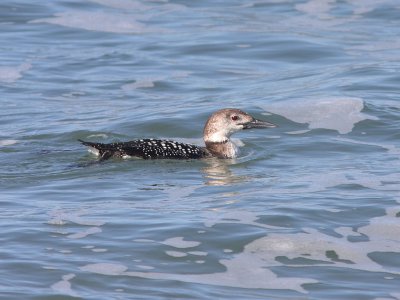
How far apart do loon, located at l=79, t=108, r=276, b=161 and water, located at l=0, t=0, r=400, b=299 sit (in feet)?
0.41

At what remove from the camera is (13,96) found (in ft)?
54.4

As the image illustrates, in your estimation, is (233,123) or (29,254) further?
(233,123)

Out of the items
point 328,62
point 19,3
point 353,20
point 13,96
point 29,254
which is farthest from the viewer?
point 19,3

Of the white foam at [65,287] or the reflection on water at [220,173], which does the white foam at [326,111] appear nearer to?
the reflection on water at [220,173]

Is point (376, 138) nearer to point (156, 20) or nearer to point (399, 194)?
point (399, 194)

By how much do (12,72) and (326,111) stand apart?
547 cm

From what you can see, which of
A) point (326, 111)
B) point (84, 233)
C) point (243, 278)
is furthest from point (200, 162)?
point (243, 278)

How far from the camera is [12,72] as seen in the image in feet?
59.7

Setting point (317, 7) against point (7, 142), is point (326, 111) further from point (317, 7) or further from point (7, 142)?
point (317, 7)

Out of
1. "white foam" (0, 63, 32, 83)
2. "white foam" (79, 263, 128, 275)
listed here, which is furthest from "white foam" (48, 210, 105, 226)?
"white foam" (0, 63, 32, 83)

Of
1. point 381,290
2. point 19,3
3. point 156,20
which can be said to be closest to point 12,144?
point 381,290

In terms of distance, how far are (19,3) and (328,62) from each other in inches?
296

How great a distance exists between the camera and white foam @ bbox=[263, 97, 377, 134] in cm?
1462

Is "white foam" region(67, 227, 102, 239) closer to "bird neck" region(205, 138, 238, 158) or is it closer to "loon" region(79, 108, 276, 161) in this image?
"loon" region(79, 108, 276, 161)
